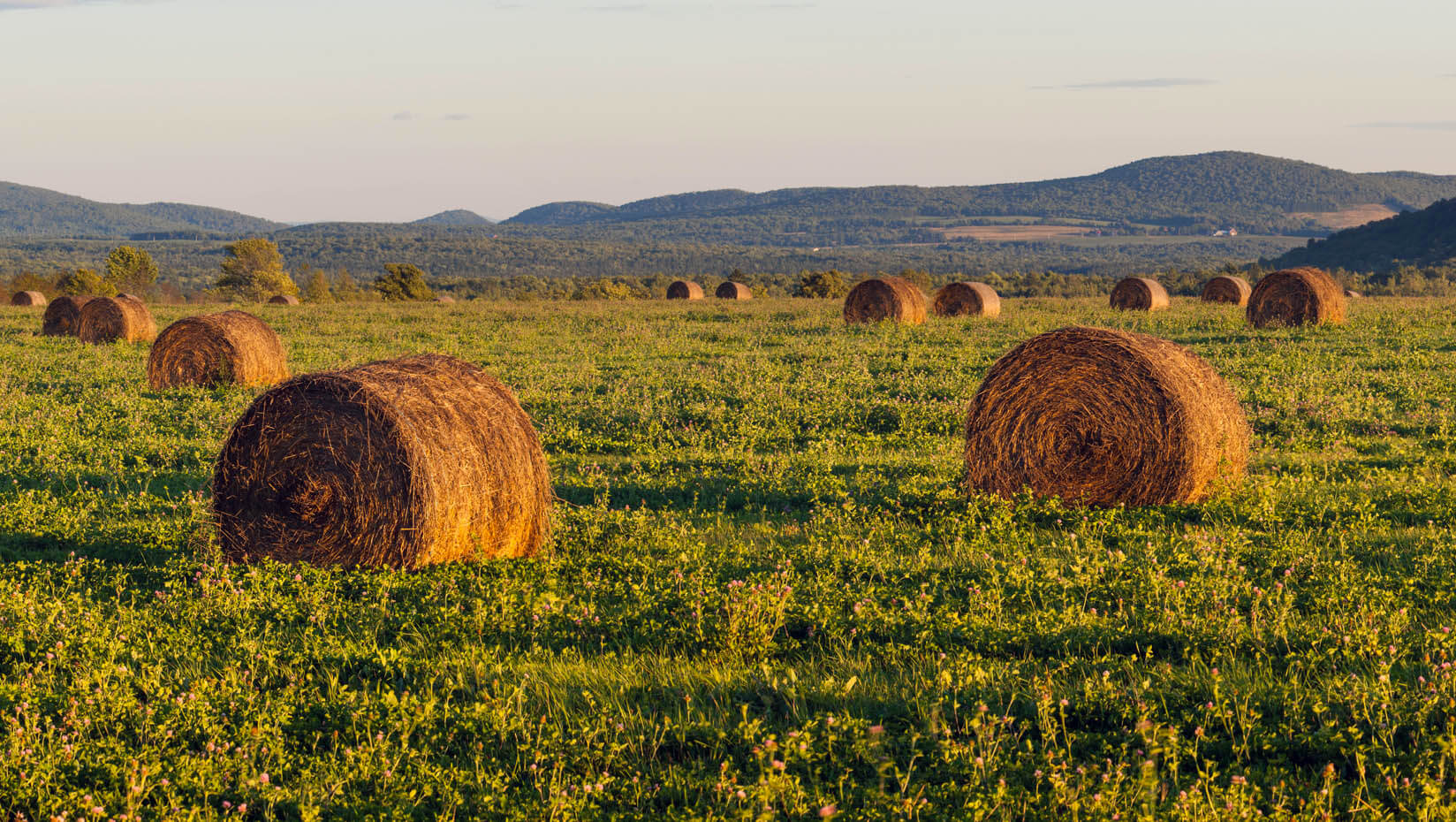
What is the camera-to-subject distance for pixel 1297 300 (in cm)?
2703

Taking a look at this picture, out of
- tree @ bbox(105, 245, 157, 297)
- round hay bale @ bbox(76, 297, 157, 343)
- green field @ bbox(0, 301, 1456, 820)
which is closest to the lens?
green field @ bbox(0, 301, 1456, 820)

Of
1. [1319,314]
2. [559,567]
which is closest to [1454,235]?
[1319,314]

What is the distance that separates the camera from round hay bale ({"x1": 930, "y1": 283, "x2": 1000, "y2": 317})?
3344 cm

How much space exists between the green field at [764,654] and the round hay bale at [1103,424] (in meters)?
0.46

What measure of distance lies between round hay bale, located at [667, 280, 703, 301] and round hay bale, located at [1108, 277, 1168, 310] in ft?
69.9

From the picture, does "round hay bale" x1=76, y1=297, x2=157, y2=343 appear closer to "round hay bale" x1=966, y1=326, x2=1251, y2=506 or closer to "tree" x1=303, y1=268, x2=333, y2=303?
"round hay bale" x1=966, y1=326, x2=1251, y2=506

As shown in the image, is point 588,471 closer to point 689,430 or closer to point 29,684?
point 689,430

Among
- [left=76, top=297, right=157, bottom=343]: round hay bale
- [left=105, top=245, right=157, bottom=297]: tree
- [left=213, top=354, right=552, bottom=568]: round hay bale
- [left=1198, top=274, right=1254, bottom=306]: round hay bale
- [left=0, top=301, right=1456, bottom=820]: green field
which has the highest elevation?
[left=105, top=245, right=157, bottom=297]: tree

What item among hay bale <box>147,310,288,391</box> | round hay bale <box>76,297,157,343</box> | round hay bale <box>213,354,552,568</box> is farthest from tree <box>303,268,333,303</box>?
round hay bale <box>213,354,552,568</box>

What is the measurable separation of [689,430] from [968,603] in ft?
25.2

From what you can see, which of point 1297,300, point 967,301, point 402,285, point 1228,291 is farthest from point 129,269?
point 1297,300

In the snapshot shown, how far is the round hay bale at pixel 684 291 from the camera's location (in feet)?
171

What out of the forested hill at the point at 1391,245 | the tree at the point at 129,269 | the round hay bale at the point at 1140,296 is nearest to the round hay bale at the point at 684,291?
the round hay bale at the point at 1140,296

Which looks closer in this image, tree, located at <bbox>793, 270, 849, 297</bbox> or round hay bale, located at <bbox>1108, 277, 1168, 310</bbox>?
round hay bale, located at <bbox>1108, 277, 1168, 310</bbox>
